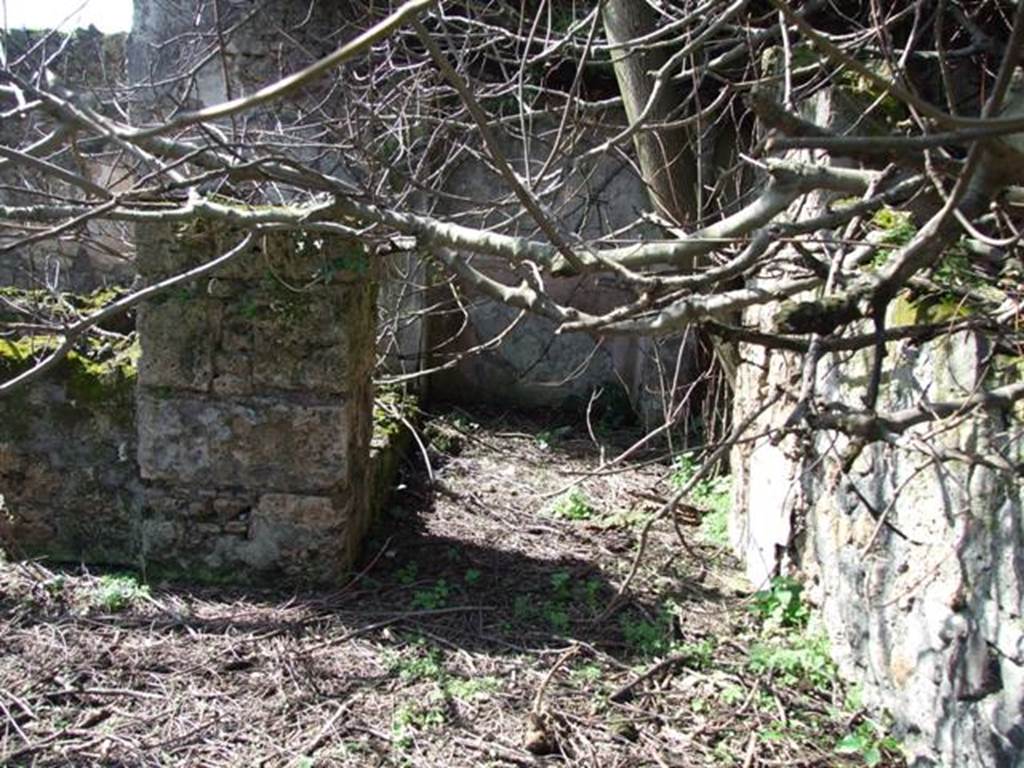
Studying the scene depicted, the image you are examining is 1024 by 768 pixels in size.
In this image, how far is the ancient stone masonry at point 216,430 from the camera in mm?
3805

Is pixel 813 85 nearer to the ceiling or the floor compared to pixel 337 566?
nearer to the ceiling

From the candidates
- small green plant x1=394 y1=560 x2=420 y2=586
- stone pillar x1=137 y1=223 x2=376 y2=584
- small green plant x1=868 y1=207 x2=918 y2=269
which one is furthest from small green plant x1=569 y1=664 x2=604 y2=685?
small green plant x1=868 y1=207 x2=918 y2=269

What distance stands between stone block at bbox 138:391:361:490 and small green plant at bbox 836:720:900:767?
2084mm

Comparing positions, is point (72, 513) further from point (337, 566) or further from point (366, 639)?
point (366, 639)

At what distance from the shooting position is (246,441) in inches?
152

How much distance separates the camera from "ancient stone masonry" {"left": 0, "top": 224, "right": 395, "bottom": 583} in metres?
3.80

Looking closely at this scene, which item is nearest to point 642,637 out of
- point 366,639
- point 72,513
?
point 366,639

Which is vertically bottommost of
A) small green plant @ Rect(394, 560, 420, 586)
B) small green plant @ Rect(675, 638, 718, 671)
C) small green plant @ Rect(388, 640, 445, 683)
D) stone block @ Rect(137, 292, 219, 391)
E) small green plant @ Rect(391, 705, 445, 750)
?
small green plant @ Rect(391, 705, 445, 750)

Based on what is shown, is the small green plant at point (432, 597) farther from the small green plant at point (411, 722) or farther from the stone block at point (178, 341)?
the stone block at point (178, 341)

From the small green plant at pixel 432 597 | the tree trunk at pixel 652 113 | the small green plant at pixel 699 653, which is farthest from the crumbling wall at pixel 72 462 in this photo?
the tree trunk at pixel 652 113

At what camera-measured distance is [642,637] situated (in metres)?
3.66

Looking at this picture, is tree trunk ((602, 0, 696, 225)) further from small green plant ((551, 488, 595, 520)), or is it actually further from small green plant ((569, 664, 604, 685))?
small green plant ((569, 664, 604, 685))

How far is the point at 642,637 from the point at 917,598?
1.16 meters

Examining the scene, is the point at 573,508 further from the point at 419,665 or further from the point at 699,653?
the point at 419,665
